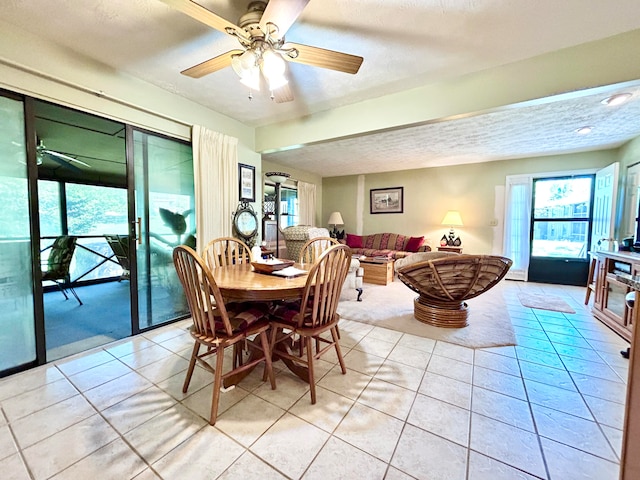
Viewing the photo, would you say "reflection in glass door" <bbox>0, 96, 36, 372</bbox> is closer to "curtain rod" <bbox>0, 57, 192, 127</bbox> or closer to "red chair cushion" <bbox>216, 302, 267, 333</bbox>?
"curtain rod" <bbox>0, 57, 192, 127</bbox>

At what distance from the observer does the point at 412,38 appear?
1.84 metres

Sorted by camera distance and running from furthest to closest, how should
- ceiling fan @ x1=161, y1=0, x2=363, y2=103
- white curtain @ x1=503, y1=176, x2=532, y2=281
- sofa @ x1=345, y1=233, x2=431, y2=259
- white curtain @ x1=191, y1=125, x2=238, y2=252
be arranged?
sofa @ x1=345, y1=233, x2=431, y2=259 < white curtain @ x1=503, y1=176, x2=532, y2=281 < white curtain @ x1=191, y1=125, x2=238, y2=252 < ceiling fan @ x1=161, y1=0, x2=363, y2=103

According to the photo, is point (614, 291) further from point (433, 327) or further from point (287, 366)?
point (287, 366)

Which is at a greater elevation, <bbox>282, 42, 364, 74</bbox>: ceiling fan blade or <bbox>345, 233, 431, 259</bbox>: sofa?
<bbox>282, 42, 364, 74</bbox>: ceiling fan blade

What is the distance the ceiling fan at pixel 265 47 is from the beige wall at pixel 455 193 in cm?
473

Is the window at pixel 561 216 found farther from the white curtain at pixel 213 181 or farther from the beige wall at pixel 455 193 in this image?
the white curtain at pixel 213 181

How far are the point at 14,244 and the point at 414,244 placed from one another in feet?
19.0

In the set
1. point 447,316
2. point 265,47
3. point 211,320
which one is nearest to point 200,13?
point 265,47

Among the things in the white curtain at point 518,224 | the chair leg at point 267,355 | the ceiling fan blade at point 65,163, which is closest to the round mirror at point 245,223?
the chair leg at point 267,355

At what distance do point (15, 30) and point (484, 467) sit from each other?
3790 millimetres

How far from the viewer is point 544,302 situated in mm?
3646

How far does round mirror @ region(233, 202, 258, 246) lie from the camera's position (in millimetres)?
3338

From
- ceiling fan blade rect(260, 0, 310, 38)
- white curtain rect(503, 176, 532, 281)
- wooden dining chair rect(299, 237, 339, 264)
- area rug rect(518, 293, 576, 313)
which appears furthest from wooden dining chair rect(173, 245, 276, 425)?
white curtain rect(503, 176, 532, 281)

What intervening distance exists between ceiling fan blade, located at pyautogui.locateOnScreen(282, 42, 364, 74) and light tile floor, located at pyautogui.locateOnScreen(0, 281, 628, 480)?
211 centimetres
